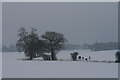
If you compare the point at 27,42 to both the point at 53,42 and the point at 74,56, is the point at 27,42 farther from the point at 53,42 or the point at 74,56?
the point at 74,56

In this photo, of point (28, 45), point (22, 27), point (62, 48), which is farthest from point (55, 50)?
point (22, 27)

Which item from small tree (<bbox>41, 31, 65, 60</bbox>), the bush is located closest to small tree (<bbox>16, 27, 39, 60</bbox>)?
small tree (<bbox>41, 31, 65, 60</bbox>)

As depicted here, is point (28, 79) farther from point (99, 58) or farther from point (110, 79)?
point (99, 58)

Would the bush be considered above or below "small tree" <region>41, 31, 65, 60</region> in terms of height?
below

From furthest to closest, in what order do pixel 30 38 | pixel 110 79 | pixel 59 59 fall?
1. pixel 30 38
2. pixel 59 59
3. pixel 110 79

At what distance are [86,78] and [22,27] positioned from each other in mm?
11180

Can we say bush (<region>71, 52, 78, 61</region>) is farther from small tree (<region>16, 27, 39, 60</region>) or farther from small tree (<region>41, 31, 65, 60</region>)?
small tree (<region>16, 27, 39, 60</region>)

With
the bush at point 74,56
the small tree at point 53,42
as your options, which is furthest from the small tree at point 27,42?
the bush at point 74,56

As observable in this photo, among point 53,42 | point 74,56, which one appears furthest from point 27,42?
point 74,56

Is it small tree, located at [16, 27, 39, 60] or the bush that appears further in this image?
small tree, located at [16, 27, 39, 60]

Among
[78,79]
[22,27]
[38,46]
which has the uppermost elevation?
[22,27]

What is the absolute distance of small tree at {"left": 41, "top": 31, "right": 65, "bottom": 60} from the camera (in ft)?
56.1

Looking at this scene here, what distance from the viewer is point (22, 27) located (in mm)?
19562

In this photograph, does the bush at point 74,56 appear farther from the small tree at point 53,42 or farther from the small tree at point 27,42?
the small tree at point 27,42
